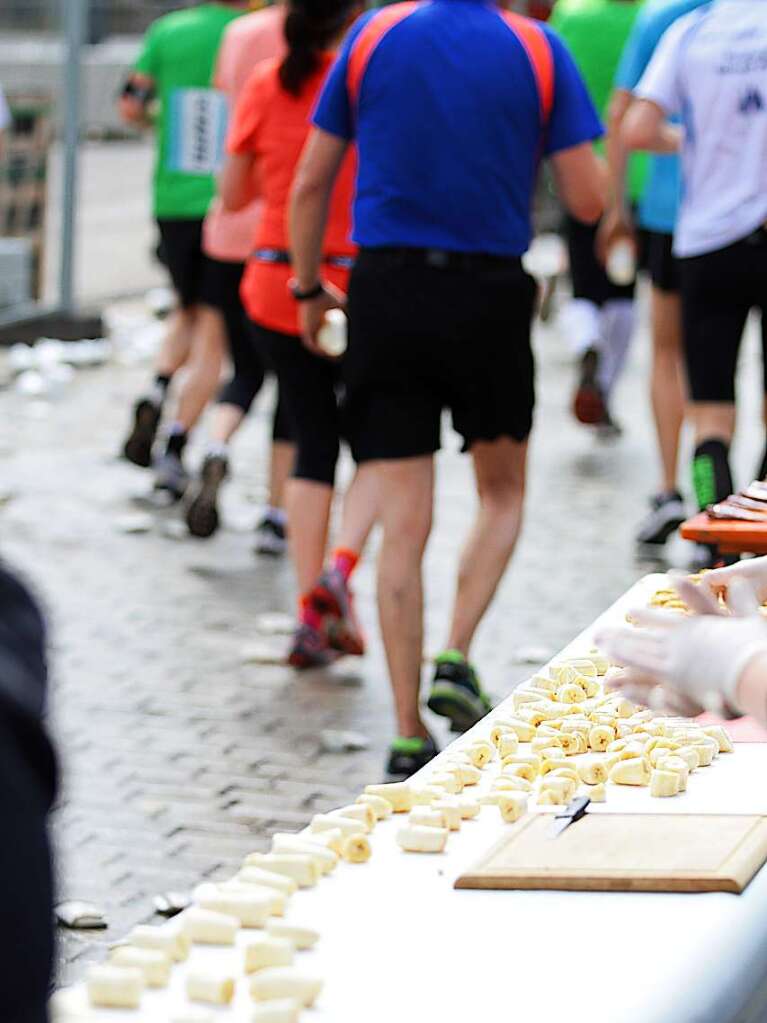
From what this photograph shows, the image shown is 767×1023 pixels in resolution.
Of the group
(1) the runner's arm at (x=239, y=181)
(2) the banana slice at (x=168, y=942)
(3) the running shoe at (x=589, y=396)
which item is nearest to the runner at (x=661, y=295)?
(3) the running shoe at (x=589, y=396)

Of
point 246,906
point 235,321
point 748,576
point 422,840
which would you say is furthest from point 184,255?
point 246,906

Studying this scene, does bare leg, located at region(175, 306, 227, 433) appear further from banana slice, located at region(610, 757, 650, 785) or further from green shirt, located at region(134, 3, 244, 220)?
banana slice, located at region(610, 757, 650, 785)

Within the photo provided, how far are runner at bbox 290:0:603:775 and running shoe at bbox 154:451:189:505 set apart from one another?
11.2 ft

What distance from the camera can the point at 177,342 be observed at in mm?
9242

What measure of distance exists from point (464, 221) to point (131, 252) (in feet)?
42.1

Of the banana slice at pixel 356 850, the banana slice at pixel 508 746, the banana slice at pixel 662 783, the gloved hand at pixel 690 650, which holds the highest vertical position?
the gloved hand at pixel 690 650

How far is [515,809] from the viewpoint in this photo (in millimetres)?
3061

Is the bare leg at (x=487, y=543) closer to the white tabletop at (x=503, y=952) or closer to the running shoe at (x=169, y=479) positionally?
the white tabletop at (x=503, y=952)

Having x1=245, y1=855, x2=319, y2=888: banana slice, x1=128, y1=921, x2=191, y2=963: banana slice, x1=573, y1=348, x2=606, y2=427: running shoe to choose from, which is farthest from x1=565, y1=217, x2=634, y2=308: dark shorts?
x1=128, y1=921, x2=191, y2=963: banana slice

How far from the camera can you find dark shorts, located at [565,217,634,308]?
34.1 ft

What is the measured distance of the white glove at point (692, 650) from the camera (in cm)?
249

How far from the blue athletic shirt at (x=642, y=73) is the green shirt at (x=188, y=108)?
1.75m

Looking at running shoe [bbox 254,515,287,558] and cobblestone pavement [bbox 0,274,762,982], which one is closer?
cobblestone pavement [bbox 0,274,762,982]

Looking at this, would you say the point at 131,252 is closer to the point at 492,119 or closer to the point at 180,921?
the point at 492,119
